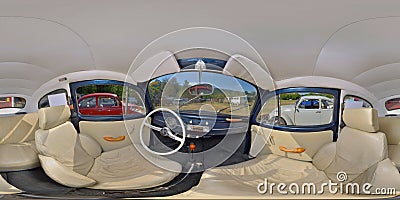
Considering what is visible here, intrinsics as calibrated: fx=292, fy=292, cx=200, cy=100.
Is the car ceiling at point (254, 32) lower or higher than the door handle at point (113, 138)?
higher

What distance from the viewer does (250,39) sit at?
0.91m

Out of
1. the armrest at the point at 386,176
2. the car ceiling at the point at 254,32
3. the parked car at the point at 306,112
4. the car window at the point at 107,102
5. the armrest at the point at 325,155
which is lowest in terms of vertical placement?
the armrest at the point at 386,176

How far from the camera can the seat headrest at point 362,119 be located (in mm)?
915

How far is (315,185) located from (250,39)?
20.6 inches

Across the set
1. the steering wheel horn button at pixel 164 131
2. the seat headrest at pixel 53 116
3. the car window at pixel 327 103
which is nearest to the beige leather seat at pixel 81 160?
the seat headrest at pixel 53 116

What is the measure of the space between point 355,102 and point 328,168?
0.23 m

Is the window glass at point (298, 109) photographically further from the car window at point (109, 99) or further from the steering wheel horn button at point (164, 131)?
the car window at point (109, 99)

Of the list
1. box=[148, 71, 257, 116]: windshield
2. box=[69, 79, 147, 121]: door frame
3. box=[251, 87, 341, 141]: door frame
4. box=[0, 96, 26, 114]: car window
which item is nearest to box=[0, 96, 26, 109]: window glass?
box=[0, 96, 26, 114]: car window

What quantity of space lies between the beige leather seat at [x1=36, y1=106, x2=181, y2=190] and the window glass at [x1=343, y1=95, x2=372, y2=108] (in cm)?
58

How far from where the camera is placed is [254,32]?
91cm

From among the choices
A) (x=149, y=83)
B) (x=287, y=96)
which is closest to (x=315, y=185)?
(x=287, y=96)

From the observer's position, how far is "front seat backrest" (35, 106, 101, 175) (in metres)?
0.95

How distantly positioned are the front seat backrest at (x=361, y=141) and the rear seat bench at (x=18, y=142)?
3.24 ft

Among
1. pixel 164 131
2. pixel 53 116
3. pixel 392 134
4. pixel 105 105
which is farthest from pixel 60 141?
pixel 392 134
